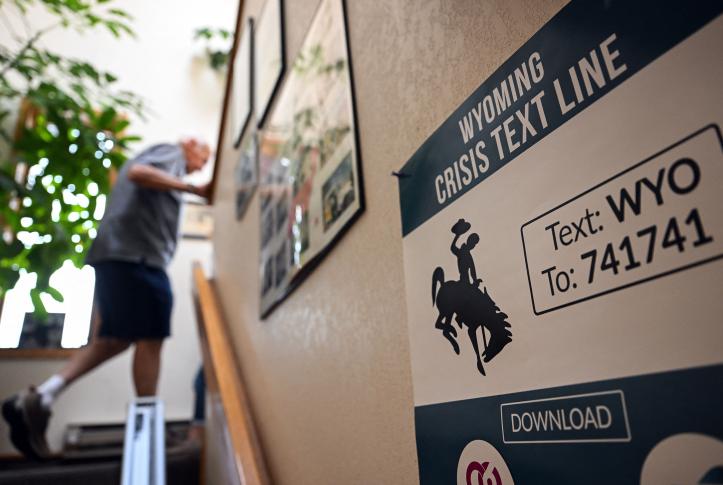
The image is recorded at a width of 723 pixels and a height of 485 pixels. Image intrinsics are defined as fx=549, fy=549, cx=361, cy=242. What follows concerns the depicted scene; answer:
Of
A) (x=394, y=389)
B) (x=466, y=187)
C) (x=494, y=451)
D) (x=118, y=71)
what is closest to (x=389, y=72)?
(x=466, y=187)

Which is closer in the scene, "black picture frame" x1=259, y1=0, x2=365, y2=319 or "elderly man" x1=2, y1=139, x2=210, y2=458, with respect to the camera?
"black picture frame" x1=259, y1=0, x2=365, y2=319

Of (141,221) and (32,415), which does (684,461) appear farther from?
(141,221)

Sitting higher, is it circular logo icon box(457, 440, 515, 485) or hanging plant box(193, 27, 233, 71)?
hanging plant box(193, 27, 233, 71)

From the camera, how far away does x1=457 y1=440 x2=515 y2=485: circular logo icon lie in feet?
1.90

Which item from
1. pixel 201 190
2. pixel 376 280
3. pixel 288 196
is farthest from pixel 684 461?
pixel 201 190

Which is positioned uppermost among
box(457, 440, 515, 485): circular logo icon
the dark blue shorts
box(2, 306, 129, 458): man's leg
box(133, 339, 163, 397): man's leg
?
the dark blue shorts

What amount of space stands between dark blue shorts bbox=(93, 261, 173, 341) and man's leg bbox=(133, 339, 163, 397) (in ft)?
0.13

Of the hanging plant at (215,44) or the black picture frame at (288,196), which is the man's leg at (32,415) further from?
the hanging plant at (215,44)

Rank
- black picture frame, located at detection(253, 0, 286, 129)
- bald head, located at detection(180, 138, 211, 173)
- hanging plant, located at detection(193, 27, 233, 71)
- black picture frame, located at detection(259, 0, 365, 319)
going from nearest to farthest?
black picture frame, located at detection(259, 0, 365, 319) → black picture frame, located at detection(253, 0, 286, 129) → bald head, located at detection(180, 138, 211, 173) → hanging plant, located at detection(193, 27, 233, 71)

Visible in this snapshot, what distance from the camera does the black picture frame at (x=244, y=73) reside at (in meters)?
2.10

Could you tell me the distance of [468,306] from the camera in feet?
2.20

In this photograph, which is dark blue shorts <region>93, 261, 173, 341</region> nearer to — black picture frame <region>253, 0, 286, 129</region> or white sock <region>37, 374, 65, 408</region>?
white sock <region>37, 374, 65, 408</region>

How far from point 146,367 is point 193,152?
1019 mm

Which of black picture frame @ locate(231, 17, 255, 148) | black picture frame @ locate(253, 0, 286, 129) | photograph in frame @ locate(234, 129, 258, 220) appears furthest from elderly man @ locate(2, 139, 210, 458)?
black picture frame @ locate(253, 0, 286, 129)
